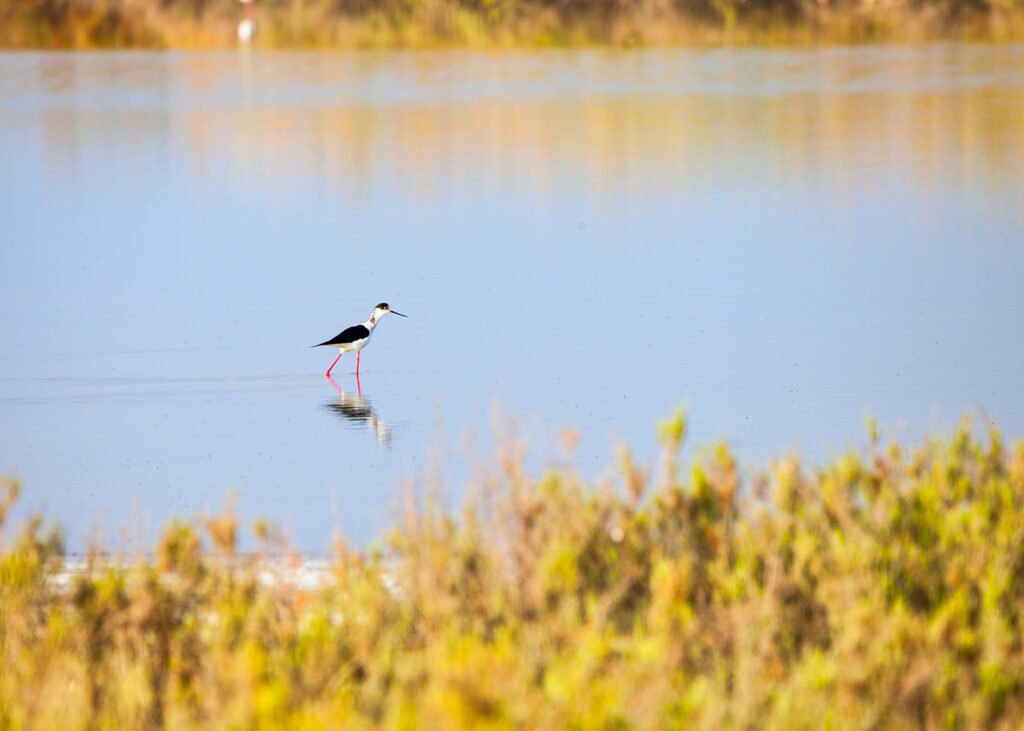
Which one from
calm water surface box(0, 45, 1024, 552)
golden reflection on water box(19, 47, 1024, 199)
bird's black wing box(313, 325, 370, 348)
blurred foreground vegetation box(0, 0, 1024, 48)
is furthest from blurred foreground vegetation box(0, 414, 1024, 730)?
blurred foreground vegetation box(0, 0, 1024, 48)

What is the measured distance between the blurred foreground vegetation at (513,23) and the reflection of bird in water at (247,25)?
206 mm

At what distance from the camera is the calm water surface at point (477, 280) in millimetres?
10352

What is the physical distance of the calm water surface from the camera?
34.0 ft

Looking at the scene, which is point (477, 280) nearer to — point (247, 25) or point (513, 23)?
point (513, 23)

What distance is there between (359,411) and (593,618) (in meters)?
6.08

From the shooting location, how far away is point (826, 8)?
4422cm

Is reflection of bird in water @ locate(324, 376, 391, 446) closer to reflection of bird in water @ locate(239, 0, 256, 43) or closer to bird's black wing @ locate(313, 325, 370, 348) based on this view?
bird's black wing @ locate(313, 325, 370, 348)

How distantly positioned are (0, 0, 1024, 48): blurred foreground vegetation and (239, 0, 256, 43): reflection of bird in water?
0.21m

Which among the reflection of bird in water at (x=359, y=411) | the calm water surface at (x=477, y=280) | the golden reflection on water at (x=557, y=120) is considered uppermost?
the golden reflection on water at (x=557, y=120)

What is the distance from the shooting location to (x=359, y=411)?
36.8 feet

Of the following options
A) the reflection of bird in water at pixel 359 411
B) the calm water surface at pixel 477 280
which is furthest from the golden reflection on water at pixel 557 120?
the reflection of bird in water at pixel 359 411

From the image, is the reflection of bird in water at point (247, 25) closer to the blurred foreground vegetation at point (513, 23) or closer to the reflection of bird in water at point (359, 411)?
the blurred foreground vegetation at point (513, 23)

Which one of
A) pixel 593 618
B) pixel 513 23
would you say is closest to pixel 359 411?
pixel 593 618

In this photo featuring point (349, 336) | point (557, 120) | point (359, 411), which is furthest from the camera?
point (557, 120)
